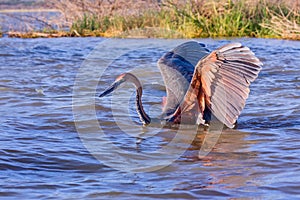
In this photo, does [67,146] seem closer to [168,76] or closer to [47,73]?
[168,76]

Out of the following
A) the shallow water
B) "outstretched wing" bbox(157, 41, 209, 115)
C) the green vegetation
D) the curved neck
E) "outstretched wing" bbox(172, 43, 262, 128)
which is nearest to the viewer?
the shallow water

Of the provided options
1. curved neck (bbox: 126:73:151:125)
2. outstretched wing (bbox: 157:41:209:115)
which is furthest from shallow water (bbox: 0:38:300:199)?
outstretched wing (bbox: 157:41:209:115)

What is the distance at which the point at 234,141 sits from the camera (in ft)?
18.2

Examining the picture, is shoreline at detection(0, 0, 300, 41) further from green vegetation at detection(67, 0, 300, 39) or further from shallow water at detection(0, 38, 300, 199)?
shallow water at detection(0, 38, 300, 199)

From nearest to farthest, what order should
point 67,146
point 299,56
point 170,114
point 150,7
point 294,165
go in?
point 294,165 < point 67,146 < point 170,114 < point 299,56 < point 150,7

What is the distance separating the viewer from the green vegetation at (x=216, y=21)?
47.7 feet

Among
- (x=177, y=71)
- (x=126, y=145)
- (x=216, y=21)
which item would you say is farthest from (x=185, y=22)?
(x=126, y=145)

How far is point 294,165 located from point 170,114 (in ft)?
5.59

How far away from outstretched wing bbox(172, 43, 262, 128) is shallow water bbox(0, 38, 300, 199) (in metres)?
0.29

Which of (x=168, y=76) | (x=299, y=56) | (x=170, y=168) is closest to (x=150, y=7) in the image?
(x=299, y=56)

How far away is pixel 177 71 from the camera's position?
6.09m

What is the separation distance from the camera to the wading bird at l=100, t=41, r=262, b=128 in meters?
5.36

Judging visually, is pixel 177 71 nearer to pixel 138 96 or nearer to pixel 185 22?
pixel 138 96

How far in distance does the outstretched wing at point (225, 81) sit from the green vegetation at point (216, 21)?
28.7 feet
